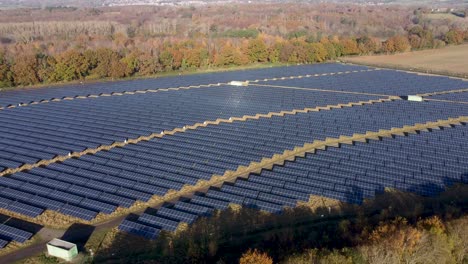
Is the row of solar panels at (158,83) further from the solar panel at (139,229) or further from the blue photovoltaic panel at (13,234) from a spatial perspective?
the solar panel at (139,229)

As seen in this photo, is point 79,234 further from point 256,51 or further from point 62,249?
point 256,51

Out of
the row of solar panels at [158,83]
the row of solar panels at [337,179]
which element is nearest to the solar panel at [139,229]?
A: the row of solar panels at [337,179]

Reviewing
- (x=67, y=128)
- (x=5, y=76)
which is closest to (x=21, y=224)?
(x=67, y=128)

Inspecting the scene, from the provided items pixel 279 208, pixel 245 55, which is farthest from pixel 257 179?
pixel 245 55

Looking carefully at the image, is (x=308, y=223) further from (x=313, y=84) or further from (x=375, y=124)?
(x=313, y=84)

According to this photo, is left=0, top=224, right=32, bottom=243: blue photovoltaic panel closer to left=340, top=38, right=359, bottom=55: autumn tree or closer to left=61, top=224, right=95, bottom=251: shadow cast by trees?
left=61, top=224, right=95, bottom=251: shadow cast by trees
